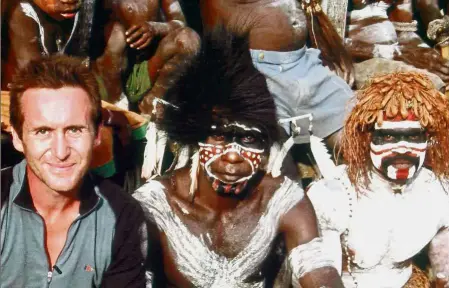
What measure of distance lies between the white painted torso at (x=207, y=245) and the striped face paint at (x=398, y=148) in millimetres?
345

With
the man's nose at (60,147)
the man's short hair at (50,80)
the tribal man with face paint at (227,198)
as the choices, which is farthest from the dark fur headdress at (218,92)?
the man's nose at (60,147)

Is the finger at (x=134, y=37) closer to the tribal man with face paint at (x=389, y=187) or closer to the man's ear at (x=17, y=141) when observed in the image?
the man's ear at (x=17, y=141)

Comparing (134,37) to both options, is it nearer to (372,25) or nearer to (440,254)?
(372,25)

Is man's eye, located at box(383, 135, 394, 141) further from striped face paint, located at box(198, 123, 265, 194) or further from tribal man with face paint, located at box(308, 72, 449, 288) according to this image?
striped face paint, located at box(198, 123, 265, 194)

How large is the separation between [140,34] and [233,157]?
605 millimetres

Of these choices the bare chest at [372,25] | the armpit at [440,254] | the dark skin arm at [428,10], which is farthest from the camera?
the dark skin arm at [428,10]

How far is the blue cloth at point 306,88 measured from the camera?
3.24m

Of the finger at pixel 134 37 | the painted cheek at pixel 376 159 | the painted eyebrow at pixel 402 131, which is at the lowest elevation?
the painted cheek at pixel 376 159

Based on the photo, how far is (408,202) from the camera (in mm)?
3248

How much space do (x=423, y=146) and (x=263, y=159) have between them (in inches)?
24.3

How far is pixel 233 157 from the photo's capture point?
2.94m

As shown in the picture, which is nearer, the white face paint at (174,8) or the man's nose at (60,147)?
the man's nose at (60,147)

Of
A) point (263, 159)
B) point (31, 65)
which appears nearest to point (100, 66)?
point (31, 65)

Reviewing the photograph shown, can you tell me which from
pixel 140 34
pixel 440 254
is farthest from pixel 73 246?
pixel 440 254
